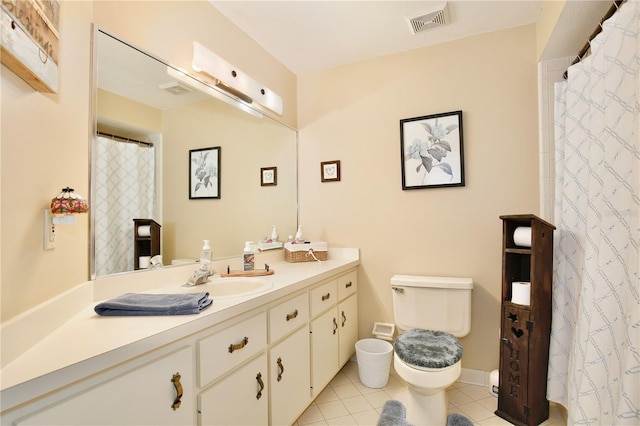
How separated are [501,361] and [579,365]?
43 centimetres

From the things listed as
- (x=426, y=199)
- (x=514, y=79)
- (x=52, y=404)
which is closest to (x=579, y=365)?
(x=426, y=199)

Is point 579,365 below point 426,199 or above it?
below

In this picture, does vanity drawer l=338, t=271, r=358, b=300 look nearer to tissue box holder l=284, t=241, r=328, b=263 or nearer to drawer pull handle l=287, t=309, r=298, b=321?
tissue box holder l=284, t=241, r=328, b=263

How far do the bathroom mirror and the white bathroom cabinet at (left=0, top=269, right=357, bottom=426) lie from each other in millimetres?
586

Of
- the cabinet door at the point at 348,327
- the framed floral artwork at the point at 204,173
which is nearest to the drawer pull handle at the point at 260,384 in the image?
the cabinet door at the point at 348,327

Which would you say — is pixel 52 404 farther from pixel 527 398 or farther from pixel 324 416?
pixel 527 398

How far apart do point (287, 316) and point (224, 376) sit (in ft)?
1.57

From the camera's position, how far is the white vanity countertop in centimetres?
68

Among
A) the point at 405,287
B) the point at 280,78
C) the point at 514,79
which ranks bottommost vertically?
the point at 405,287

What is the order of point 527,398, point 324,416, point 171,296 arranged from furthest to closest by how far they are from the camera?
1. point 324,416
2. point 527,398
3. point 171,296

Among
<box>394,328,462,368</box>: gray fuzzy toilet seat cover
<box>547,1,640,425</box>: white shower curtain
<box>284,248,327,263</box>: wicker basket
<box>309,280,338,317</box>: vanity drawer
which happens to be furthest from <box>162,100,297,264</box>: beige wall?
<box>547,1,640,425</box>: white shower curtain

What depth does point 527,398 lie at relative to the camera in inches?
69.6

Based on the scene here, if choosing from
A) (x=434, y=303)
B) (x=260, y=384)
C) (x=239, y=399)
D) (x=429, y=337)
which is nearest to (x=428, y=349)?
(x=429, y=337)

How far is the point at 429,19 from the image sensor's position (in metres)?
2.13
